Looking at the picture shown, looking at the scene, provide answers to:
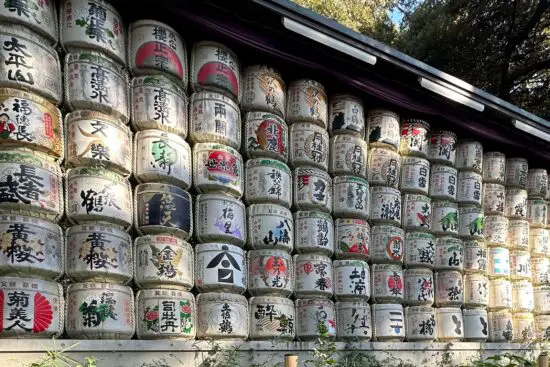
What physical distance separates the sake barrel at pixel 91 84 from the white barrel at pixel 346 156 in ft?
5.72

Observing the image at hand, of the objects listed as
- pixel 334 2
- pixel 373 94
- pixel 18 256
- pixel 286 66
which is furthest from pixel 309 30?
pixel 334 2

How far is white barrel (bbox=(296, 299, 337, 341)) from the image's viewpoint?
4.07m

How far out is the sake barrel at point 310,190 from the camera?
4.23 meters

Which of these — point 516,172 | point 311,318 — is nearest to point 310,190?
point 311,318

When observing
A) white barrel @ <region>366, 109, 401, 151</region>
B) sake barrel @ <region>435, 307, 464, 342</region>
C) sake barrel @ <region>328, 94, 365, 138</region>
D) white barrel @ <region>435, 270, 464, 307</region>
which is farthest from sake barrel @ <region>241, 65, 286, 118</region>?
sake barrel @ <region>435, 307, 464, 342</region>

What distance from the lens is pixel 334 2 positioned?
39.8 feet

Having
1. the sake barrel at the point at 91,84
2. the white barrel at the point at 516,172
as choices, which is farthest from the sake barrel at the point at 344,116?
the white barrel at the point at 516,172

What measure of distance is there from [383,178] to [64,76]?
2573mm

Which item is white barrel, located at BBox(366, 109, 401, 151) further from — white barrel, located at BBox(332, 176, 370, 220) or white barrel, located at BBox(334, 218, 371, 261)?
white barrel, located at BBox(334, 218, 371, 261)

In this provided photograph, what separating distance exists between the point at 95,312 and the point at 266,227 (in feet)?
4.25

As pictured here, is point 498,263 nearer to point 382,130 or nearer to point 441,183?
point 441,183

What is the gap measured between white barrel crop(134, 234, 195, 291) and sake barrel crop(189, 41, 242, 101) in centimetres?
107

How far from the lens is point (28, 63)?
305 cm

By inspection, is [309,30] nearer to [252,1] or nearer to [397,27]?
[252,1]
